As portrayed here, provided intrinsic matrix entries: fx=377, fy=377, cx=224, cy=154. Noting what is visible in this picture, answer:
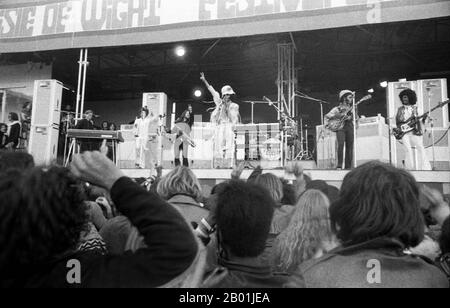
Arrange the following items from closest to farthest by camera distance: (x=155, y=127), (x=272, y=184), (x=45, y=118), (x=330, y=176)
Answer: (x=272, y=184) → (x=330, y=176) → (x=45, y=118) → (x=155, y=127)

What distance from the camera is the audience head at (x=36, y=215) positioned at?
986 millimetres

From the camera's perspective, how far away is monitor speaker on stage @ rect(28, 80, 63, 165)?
30.5 ft

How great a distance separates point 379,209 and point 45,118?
9.59 metres

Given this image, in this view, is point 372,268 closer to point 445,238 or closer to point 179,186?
point 445,238

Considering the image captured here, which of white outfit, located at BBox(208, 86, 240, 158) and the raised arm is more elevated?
white outfit, located at BBox(208, 86, 240, 158)

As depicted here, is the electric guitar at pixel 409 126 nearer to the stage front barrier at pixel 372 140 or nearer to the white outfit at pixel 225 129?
the stage front barrier at pixel 372 140

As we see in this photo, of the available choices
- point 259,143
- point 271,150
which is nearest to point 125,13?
point 259,143

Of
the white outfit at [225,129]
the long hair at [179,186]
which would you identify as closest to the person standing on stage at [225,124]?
the white outfit at [225,129]

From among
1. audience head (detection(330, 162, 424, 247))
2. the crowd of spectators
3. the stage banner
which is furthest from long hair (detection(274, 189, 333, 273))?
the stage banner

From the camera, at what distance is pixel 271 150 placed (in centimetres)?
967

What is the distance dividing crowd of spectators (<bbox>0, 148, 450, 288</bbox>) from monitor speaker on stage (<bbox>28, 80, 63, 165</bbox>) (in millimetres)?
8202

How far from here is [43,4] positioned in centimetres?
845

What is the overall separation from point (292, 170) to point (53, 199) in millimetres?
2831

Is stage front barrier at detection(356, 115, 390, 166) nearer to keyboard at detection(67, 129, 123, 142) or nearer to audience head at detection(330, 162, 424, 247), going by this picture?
keyboard at detection(67, 129, 123, 142)
